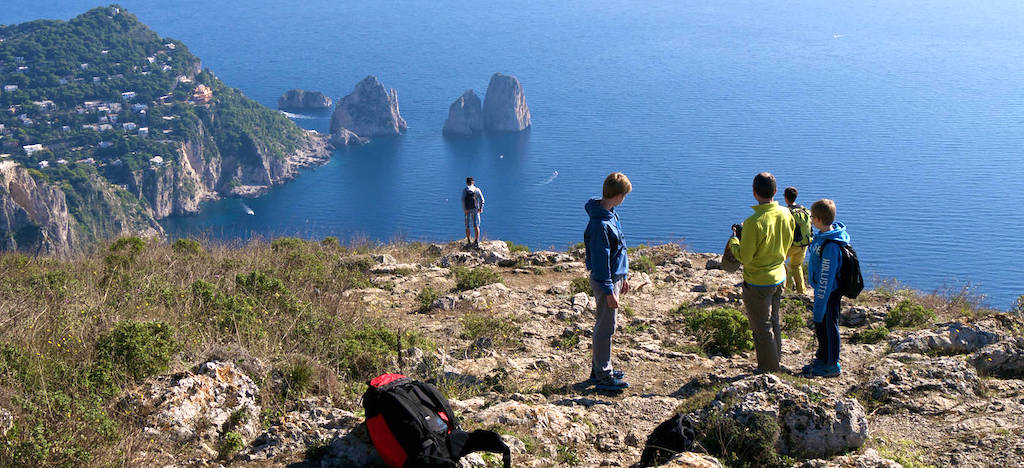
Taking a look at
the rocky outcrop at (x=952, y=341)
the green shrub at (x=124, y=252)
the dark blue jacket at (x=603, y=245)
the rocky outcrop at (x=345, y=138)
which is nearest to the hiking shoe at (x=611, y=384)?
the dark blue jacket at (x=603, y=245)

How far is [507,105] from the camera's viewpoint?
11169 centimetres

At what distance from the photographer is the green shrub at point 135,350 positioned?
184 inches

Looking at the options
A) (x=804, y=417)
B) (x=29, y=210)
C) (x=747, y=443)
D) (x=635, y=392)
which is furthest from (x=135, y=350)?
(x=29, y=210)

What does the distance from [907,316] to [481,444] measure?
20.7 feet

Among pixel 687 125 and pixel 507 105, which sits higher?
pixel 507 105

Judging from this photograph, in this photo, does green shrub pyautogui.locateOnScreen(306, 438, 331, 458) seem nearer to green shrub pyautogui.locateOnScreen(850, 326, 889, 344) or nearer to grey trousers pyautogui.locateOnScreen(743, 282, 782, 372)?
grey trousers pyautogui.locateOnScreen(743, 282, 782, 372)

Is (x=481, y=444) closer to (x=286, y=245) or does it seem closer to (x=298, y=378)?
(x=298, y=378)

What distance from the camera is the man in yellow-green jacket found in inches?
217

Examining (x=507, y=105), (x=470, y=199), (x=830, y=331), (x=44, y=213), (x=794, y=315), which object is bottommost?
(x=44, y=213)

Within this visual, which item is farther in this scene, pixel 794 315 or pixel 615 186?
pixel 794 315

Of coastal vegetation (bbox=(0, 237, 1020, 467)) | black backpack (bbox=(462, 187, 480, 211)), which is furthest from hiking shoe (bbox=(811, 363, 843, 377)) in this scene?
black backpack (bbox=(462, 187, 480, 211))

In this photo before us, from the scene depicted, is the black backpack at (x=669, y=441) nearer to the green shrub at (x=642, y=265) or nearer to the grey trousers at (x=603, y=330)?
the grey trousers at (x=603, y=330)

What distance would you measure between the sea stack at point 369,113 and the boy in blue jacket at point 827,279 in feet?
346

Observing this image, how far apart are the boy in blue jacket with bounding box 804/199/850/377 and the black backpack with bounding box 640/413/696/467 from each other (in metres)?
2.32
